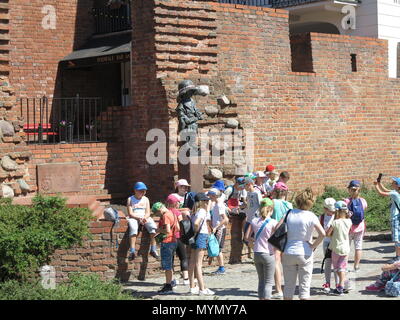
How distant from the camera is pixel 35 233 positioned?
11109mm

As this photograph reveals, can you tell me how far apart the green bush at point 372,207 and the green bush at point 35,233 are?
7874 mm

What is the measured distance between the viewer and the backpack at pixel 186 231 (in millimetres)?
11000

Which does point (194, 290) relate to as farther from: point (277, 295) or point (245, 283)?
point (277, 295)

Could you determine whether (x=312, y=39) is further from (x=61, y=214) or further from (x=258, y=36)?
(x=61, y=214)

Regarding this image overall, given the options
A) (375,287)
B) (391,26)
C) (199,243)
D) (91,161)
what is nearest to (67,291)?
(199,243)

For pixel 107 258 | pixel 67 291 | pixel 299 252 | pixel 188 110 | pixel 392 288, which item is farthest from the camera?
pixel 188 110

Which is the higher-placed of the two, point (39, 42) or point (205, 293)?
point (39, 42)

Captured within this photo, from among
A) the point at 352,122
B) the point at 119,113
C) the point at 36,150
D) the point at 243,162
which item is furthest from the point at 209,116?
the point at 352,122

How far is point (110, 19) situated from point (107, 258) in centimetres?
1077

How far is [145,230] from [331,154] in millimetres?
8956

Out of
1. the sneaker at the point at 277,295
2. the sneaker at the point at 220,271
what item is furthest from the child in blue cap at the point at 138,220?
the sneaker at the point at 277,295

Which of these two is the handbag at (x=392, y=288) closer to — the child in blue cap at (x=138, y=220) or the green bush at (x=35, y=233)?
the child in blue cap at (x=138, y=220)

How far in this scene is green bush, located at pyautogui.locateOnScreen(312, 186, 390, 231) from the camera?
17.5 m

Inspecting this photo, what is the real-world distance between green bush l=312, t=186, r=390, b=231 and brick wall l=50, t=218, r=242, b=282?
22.1ft
